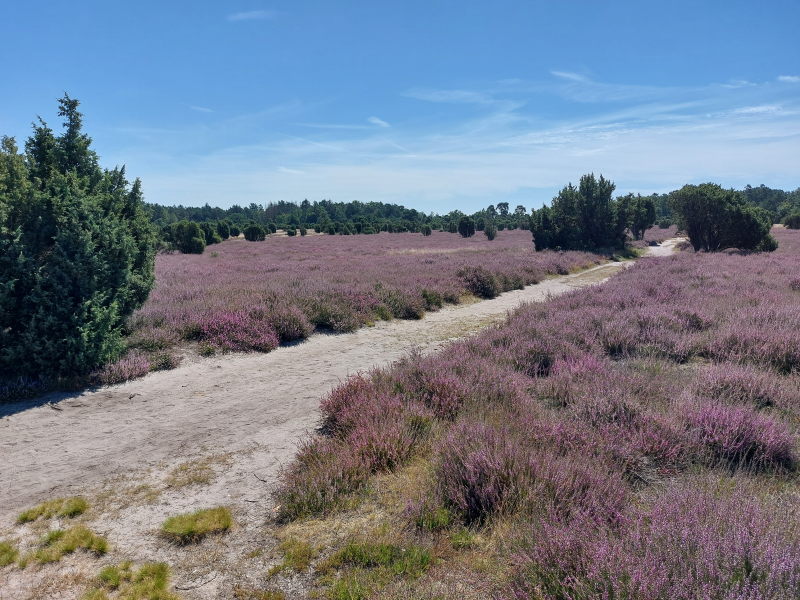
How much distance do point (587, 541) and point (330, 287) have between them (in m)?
14.1

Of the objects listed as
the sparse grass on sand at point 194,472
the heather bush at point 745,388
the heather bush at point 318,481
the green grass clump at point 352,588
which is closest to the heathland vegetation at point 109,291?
the sparse grass on sand at point 194,472

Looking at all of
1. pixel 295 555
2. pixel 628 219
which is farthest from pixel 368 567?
pixel 628 219

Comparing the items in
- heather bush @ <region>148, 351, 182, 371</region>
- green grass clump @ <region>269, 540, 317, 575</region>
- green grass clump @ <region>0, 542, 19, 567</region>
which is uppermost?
heather bush @ <region>148, 351, 182, 371</region>

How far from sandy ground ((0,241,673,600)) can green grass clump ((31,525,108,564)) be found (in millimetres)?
99

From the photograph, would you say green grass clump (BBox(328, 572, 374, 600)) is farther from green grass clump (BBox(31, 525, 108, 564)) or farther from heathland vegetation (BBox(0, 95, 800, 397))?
heathland vegetation (BBox(0, 95, 800, 397))

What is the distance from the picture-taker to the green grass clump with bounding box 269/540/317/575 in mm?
3629

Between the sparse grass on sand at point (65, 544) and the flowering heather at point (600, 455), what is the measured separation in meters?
1.63

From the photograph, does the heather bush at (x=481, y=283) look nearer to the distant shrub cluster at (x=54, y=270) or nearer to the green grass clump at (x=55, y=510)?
the distant shrub cluster at (x=54, y=270)

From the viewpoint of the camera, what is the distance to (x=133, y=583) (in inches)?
140

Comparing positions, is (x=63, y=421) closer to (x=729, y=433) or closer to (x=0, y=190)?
(x=0, y=190)

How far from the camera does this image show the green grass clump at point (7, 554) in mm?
3799

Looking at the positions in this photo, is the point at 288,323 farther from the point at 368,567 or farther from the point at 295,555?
the point at 368,567

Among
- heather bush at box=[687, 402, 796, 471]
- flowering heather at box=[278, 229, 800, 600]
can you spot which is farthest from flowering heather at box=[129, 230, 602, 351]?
heather bush at box=[687, 402, 796, 471]

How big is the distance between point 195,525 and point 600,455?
392 cm
